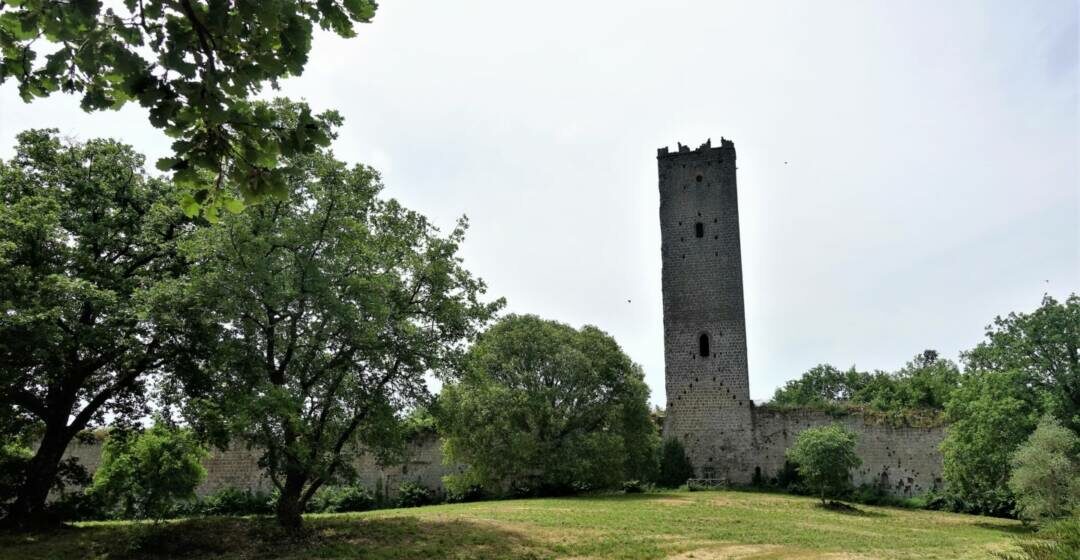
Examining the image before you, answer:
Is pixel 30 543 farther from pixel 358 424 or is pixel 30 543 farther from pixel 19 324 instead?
pixel 358 424

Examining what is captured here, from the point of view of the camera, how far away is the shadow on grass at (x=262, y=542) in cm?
1429

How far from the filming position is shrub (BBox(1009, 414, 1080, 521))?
1844 cm

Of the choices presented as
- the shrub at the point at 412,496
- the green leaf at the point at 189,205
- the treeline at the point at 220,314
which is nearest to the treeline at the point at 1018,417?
the treeline at the point at 220,314

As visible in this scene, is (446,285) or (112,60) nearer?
(112,60)

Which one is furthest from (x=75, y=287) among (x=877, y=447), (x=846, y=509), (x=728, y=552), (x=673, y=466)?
(x=877, y=447)

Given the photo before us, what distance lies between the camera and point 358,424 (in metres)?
16.5

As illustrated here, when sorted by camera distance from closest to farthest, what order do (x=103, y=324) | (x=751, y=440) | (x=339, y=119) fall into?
(x=103, y=324)
(x=339, y=119)
(x=751, y=440)

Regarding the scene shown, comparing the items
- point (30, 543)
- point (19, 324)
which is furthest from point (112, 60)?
point (30, 543)

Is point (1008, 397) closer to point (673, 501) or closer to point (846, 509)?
point (846, 509)

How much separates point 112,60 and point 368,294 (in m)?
12.3

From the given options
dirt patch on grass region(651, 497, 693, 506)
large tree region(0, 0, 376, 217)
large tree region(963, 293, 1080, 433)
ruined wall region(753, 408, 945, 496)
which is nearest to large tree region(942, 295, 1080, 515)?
large tree region(963, 293, 1080, 433)

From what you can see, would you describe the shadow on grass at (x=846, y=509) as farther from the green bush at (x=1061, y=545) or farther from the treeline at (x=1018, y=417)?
the green bush at (x=1061, y=545)

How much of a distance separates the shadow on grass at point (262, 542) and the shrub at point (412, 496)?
13.2m

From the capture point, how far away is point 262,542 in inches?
598
